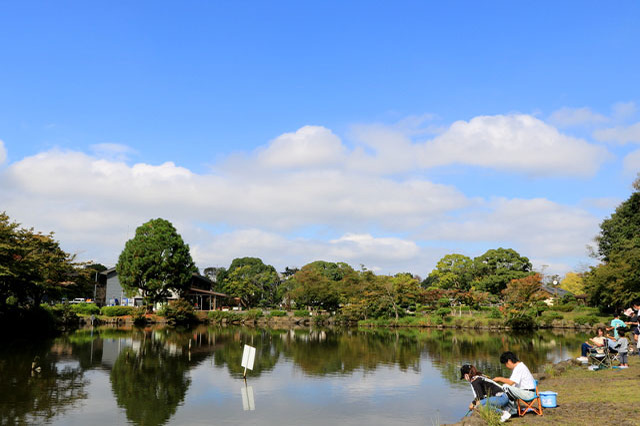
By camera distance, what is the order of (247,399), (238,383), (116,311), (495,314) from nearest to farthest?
1. (247,399)
2. (238,383)
3. (495,314)
4. (116,311)

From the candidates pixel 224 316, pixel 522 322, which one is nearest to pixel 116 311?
pixel 224 316

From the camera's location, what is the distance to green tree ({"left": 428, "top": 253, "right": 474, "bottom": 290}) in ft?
224

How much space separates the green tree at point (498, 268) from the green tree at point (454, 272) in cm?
140

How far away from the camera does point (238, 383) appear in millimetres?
16547

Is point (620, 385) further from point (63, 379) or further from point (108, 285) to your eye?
point (108, 285)

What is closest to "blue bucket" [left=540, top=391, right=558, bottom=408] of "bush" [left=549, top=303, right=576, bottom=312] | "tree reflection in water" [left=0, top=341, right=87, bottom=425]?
"tree reflection in water" [left=0, top=341, right=87, bottom=425]

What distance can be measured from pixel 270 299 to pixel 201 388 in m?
55.0

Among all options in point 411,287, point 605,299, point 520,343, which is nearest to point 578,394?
point 520,343

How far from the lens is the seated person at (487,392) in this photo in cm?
867

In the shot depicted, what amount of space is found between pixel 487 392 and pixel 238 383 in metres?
10.0

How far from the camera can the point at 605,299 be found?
41.9 m

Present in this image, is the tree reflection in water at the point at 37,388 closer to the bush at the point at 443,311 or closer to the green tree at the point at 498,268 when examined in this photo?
the bush at the point at 443,311

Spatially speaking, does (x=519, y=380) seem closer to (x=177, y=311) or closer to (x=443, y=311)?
(x=443, y=311)

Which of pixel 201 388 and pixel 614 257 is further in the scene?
pixel 614 257
